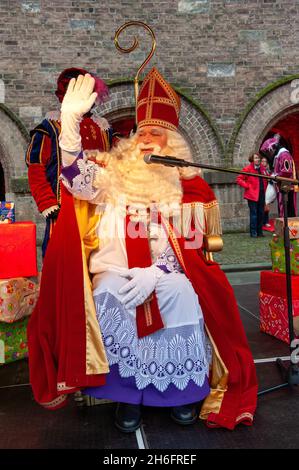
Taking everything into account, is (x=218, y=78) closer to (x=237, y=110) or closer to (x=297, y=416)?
(x=237, y=110)

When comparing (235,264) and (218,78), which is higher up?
(218,78)

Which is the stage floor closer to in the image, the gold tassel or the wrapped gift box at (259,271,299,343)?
the wrapped gift box at (259,271,299,343)

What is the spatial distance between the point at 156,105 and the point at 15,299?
1480 millimetres

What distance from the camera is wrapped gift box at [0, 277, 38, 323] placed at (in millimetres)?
2801

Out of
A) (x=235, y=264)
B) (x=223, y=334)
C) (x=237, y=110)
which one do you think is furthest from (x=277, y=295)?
(x=237, y=110)

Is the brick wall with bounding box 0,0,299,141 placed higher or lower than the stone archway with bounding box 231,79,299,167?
higher

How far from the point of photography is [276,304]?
3.41 metres

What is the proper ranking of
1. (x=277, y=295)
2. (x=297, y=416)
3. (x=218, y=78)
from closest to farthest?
(x=297, y=416) < (x=277, y=295) < (x=218, y=78)

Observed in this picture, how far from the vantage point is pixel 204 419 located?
2217 mm

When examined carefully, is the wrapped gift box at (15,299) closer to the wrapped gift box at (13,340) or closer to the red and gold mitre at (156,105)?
the wrapped gift box at (13,340)

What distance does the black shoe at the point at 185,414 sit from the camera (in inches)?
85.0

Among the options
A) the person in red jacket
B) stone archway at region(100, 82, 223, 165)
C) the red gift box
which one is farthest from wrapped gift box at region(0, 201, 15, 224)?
stone archway at region(100, 82, 223, 165)

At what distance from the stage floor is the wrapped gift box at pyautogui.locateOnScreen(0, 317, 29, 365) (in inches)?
13.7
